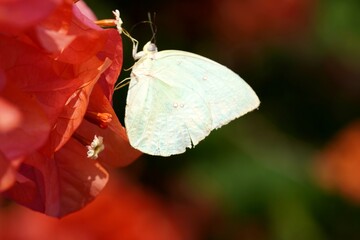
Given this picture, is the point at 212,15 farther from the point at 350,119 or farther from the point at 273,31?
the point at 350,119

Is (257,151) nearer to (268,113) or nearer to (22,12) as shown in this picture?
(268,113)

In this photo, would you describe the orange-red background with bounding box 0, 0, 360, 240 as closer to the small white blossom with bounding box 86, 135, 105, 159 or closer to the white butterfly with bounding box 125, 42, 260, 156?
the white butterfly with bounding box 125, 42, 260, 156

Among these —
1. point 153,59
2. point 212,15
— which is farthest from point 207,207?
point 153,59

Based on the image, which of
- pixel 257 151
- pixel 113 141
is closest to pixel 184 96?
pixel 113 141

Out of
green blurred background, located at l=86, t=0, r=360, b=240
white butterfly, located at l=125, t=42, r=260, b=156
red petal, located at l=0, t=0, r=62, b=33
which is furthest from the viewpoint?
green blurred background, located at l=86, t=0, r=360, b=240

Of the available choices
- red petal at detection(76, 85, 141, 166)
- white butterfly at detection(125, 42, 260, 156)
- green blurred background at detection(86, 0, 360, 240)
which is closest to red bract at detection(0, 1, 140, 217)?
red petal at detection(76, 85, 141, 166)

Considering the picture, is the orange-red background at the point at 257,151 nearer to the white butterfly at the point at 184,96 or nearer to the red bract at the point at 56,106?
the white butterfly at the point at 184,96

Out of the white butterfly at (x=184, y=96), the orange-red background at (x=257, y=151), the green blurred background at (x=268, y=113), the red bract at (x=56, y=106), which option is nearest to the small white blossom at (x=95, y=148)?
the red bract at (x=56, y=106)
